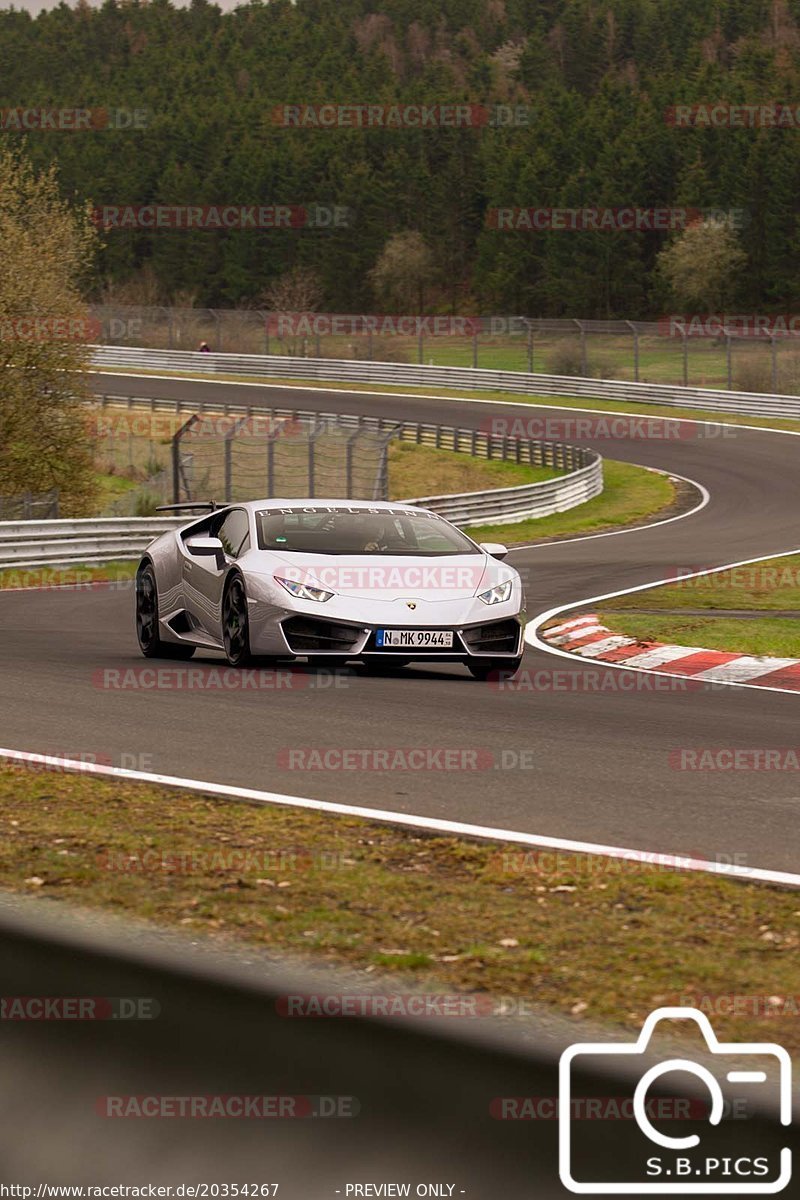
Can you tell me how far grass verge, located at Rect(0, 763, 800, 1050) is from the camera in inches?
163

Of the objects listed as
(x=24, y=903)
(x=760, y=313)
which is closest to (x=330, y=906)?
(x=24, y=903)

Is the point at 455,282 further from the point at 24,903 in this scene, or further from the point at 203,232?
the point at 24,903

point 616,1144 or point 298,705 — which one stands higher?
point 616,1144

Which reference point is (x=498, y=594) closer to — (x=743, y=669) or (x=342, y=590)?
(x=342, y=590)

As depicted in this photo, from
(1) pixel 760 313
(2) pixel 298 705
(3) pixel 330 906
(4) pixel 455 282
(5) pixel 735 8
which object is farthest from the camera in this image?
(5) pixel 735 8

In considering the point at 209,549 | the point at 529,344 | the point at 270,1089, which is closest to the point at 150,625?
the point at 209,549

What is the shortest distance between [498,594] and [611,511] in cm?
2653

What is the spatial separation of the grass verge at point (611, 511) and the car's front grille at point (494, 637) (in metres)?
20.2

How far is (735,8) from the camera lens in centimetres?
15712

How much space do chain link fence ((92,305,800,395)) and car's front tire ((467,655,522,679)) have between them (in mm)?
46724

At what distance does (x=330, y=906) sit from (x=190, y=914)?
1.50 ft

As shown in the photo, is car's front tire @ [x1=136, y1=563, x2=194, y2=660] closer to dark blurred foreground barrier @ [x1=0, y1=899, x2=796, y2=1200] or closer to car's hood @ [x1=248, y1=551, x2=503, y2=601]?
car's hood @ [x1=248, y1=551, x2=503, y2=601]

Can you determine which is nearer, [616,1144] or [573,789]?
[616,1144]

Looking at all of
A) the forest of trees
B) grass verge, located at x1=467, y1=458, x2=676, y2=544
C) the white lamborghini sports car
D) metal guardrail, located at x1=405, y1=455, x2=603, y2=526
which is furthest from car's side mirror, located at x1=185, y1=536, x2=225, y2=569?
the forest of trees
